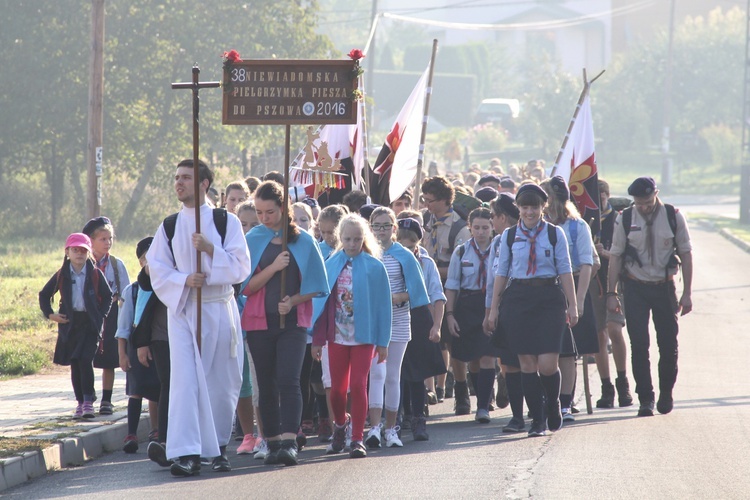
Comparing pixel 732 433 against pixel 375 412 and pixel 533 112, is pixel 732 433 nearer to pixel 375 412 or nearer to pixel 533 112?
pixel 375 412

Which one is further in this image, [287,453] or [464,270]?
[464,270]

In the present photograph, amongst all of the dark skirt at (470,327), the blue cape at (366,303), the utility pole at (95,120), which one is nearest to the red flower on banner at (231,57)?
the blue cape at (366,303)

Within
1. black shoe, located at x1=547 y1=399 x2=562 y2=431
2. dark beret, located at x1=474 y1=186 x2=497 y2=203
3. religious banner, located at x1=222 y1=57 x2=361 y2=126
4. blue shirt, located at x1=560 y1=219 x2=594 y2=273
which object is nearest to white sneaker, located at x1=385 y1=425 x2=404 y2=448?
black shoe, located at x1=547 y1=399 x2=562 y2=431

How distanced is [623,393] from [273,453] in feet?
13.1

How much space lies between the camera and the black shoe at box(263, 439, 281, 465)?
825cm

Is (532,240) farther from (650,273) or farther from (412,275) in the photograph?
(650,273)

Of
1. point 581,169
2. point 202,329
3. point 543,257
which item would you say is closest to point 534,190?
point 543,257

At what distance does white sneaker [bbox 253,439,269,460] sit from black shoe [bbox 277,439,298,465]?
10.9 inches

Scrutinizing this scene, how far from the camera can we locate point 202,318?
25.9ft

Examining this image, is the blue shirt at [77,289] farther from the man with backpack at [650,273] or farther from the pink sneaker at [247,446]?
the man with backpack at [650,273]

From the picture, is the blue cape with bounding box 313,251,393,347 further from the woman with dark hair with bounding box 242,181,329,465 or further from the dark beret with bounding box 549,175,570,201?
the dark beret with bounding box 549,175,570,201

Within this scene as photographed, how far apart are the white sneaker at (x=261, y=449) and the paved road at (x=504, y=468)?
121 millimetres

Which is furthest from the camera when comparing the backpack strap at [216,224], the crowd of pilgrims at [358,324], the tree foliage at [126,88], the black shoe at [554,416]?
the tree foliage at [126,88]

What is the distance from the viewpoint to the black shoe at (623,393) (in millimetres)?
11086
